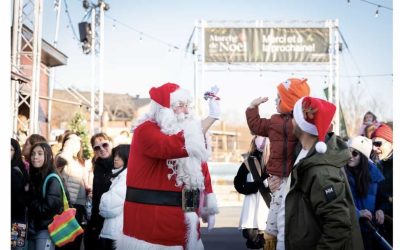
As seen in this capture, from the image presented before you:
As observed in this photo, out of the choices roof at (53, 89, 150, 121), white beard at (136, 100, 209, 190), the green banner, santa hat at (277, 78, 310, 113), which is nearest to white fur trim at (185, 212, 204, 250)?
white beard at (136, 100, 209, 190)

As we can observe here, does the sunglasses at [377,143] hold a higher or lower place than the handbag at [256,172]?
higher

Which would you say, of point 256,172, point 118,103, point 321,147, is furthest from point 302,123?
point 118,103

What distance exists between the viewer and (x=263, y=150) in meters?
5.86

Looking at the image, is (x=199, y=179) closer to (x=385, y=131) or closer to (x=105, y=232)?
(x=105, y=232)

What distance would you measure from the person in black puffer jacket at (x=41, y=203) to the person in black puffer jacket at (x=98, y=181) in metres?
0.95

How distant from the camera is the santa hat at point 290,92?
3.97 m

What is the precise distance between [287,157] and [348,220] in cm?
134

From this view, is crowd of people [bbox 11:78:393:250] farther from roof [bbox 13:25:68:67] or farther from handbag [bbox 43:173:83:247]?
roof [bbox 13:25:68:67]

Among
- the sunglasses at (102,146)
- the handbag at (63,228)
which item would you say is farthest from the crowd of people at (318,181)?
the sunglasses at (102,146)

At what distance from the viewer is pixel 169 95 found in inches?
150

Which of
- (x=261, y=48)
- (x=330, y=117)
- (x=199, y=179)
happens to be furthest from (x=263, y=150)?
(x=261, y=48)

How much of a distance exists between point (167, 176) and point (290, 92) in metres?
1.12

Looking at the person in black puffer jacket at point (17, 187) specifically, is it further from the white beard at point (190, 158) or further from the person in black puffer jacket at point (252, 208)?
the person in black puffer jacket at point (252, 208)

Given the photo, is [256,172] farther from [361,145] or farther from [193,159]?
[193,159]
